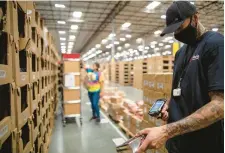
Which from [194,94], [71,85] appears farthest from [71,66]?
[194,94]

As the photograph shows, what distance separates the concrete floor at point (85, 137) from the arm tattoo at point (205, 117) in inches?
137

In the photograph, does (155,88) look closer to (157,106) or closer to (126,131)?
(157,106)

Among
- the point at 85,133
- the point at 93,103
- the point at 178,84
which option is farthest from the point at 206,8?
the point at 178,84

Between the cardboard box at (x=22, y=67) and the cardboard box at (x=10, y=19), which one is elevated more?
the cardboard box at (x=10, y=19)

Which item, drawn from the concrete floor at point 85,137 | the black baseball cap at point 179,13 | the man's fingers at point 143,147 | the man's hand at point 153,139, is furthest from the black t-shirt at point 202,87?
the concrete floor at point 85,137

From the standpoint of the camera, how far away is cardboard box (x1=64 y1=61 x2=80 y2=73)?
618 centimetres

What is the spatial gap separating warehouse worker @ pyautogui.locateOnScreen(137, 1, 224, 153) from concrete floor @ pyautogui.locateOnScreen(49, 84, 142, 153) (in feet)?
10.8

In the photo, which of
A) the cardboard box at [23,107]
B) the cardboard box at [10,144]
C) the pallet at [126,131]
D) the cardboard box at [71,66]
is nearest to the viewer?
the cardboard box at [10,144]

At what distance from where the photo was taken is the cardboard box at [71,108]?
6395mm

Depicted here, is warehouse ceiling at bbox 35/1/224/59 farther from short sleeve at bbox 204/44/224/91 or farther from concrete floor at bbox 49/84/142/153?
short sleeve at bbox 204/44/224/91

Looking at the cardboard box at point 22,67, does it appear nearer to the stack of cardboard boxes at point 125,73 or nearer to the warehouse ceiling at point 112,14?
the warehouse ceiling at point 112,14

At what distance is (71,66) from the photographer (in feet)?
20.4

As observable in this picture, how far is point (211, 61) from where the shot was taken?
1.32m

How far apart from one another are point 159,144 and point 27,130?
1714 mm
